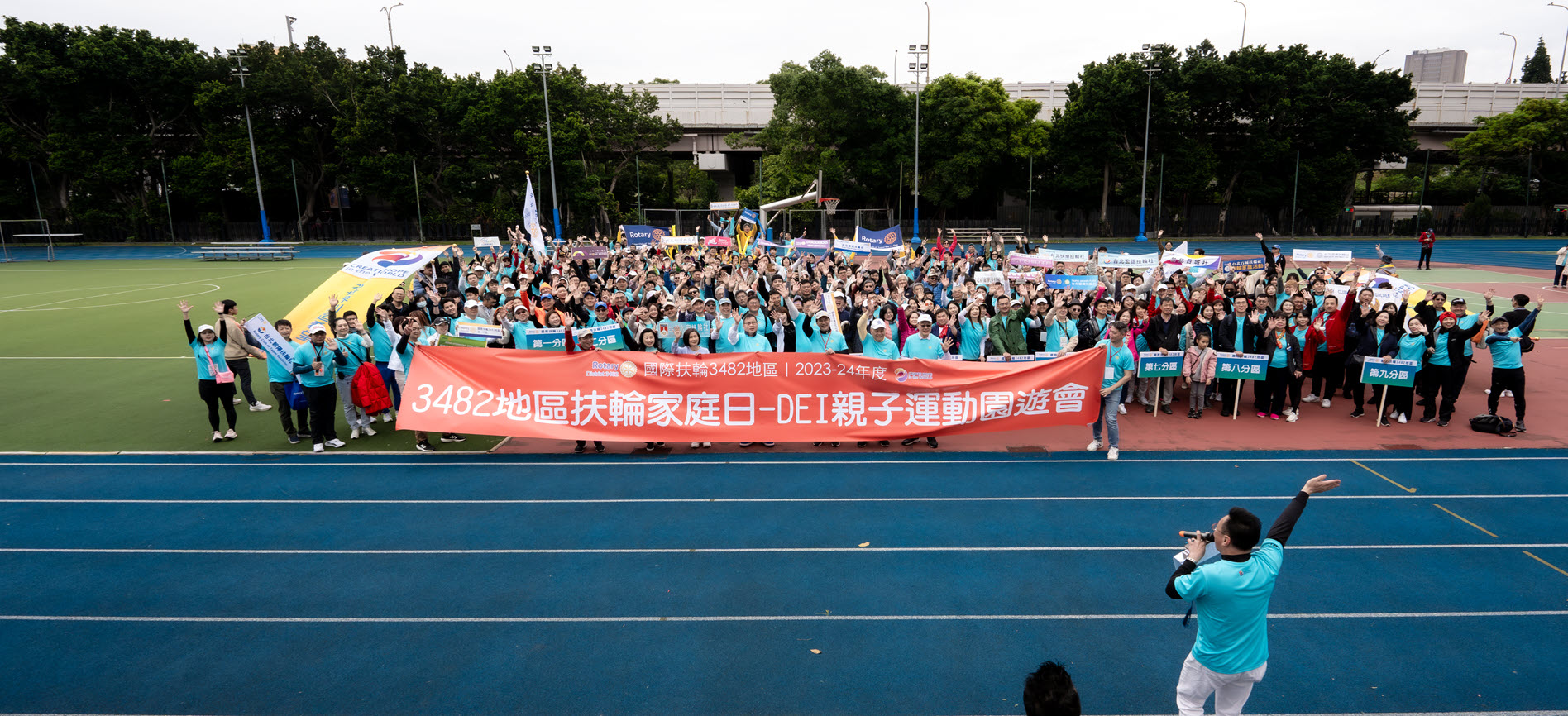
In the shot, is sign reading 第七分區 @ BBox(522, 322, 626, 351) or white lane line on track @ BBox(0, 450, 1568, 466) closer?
white lane line on track @ BBox(0, 450, 1568, 466)

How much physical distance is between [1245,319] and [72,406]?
18.5 m

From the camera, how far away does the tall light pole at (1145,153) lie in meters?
45.8

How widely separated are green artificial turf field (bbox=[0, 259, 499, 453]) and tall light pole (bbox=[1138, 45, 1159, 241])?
143ft

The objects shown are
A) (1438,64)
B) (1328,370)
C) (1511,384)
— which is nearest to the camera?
(1511,384)

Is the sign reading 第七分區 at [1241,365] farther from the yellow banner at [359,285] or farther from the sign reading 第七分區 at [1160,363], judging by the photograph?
the yellow banner at [359,285]

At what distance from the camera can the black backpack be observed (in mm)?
10688

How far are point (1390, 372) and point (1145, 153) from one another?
129ft

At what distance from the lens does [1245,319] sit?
11.4 m

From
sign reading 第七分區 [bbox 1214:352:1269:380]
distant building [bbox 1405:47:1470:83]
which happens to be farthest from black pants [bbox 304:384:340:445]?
distant building [bbox 1405:47:1470:83]

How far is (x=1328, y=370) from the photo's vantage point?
12172mm

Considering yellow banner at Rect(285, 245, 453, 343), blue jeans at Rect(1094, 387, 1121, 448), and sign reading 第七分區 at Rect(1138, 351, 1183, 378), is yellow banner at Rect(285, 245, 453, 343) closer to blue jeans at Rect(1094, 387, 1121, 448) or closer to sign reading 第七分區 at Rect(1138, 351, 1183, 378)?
blue jeans at Rect(1094, 387, 1121, 448)

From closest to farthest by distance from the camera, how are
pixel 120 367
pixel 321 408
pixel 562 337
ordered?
pixel 321 408 → pixel 562 337 → pixel 120 367

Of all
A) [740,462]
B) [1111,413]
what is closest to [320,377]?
[740,462]

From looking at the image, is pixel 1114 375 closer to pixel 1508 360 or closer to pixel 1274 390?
pixel 1274 390
